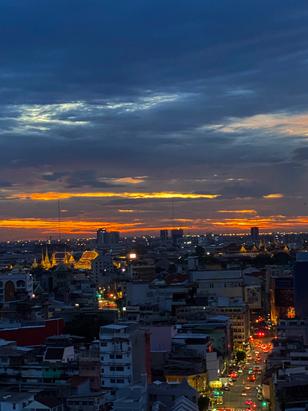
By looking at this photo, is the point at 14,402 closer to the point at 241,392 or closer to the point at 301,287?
the point at 241,392

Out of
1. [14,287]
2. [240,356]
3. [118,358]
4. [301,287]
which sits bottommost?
[240,356]

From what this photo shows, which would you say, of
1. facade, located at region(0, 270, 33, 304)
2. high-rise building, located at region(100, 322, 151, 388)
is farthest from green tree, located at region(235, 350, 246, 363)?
facade, located at region(0, 270, 33, 304)

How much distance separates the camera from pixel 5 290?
105ft

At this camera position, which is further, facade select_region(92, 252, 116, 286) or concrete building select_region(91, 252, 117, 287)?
facade select_region(92, 252, 116, 286)

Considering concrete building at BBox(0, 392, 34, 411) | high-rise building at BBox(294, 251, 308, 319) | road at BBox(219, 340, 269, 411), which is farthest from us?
high-rise building at BBox(294, 251, 308, 319)

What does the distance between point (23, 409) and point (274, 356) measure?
802 centimetres

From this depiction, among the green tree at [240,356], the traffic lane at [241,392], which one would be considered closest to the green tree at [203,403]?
the traffic lane at [241,392]

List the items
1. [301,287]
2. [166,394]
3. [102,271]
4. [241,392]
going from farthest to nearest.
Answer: [102,271]
[301,287]
[241,392]
[166,394]

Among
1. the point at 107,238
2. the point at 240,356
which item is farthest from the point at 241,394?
the point at 107,238

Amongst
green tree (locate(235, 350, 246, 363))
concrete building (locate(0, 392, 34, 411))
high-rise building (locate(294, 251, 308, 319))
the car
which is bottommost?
the car

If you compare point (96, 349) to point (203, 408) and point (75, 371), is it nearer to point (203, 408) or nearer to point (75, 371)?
point (75, 371)

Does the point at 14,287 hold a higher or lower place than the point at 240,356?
higher

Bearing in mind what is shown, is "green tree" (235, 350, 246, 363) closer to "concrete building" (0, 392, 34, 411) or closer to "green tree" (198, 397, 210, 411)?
"green tree" (198, 397, 210, 411)

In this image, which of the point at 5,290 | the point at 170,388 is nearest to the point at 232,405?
the point at 170,388
